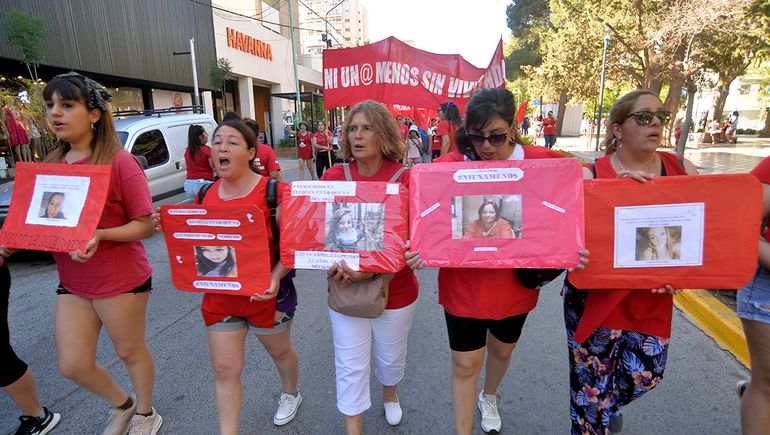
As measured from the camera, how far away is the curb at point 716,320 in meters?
3.45

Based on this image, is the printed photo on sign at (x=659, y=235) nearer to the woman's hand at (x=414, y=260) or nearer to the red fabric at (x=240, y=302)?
the woman's hand at (x=414, y=260)

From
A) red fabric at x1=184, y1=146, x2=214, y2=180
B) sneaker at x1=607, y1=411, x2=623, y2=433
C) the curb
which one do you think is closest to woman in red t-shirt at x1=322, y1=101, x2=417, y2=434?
sneaker at x1=607, y1=411, x2=623, y2=433

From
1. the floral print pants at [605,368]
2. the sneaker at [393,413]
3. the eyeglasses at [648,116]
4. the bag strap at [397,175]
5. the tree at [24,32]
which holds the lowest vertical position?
the sneaker at [393,413]

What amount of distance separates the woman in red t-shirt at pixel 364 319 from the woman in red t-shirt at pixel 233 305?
1.20 feet

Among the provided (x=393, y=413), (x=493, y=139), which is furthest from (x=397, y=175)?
(x=393, y=413)

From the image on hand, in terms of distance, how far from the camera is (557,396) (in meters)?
2.98

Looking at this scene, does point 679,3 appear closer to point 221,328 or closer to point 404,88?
point 404,88

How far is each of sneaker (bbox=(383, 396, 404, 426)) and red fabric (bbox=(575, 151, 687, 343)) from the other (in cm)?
126

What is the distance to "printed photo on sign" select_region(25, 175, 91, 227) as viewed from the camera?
7.18ft

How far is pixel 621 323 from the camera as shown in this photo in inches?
80.5

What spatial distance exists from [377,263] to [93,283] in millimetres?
1532

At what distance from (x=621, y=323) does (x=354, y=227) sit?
1.35 metres

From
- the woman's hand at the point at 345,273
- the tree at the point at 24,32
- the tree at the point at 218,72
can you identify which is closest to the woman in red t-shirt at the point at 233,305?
the woman's hand at the point at 345,273

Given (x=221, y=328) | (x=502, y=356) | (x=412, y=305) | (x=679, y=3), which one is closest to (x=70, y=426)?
(x=221, y=328)
